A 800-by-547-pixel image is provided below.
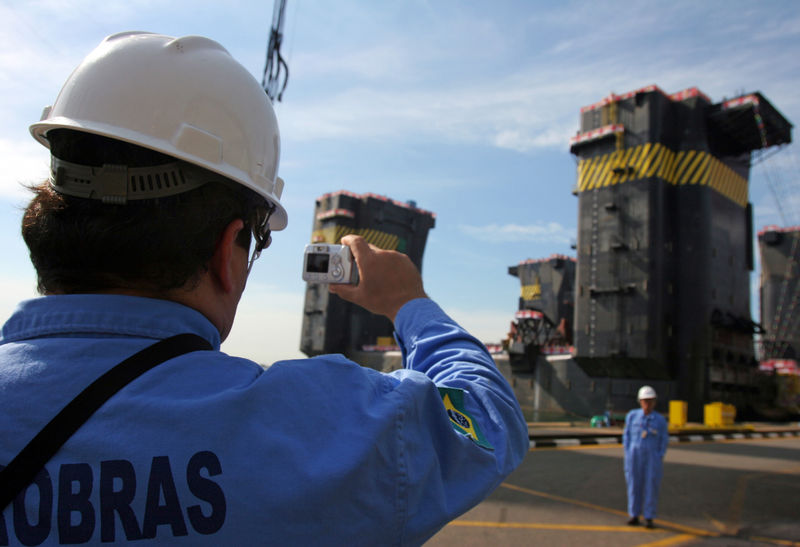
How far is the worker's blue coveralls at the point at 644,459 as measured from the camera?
19.5 ft

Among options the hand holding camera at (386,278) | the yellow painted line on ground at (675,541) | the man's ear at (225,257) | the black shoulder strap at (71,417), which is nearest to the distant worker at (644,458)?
Answer: the yellow painted line on ground at (675,541)

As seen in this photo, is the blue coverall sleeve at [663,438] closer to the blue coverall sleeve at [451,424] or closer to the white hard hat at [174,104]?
the blue coverall sleeve at [451,424]

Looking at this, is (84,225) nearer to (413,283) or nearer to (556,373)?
(413,283)

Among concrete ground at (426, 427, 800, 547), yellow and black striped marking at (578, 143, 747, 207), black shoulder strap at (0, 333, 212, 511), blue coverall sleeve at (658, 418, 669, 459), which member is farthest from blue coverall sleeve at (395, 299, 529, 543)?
yellow and black striped marking at (578, 143, 747, 207)

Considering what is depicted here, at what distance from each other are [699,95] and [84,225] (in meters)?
25.1

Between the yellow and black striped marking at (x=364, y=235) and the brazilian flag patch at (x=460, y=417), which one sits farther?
the yellow and black striped marking at (x=364, y=235)

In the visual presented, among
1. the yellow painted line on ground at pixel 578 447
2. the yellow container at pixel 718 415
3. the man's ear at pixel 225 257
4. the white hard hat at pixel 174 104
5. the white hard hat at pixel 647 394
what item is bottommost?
the yellow painted line on ground at pixel 578 447

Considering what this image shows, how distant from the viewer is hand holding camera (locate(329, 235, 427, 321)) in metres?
1.16

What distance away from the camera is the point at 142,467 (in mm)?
632

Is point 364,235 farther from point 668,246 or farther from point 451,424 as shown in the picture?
point 451,424

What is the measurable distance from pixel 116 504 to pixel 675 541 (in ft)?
19.2

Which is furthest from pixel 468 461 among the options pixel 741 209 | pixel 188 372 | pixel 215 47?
pixel 741 209

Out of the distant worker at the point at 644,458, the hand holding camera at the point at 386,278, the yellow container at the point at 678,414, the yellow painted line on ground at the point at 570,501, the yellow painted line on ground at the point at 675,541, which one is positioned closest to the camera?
the hand holding camera at the point at 386,278

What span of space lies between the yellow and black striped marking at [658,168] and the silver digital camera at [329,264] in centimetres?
2207
